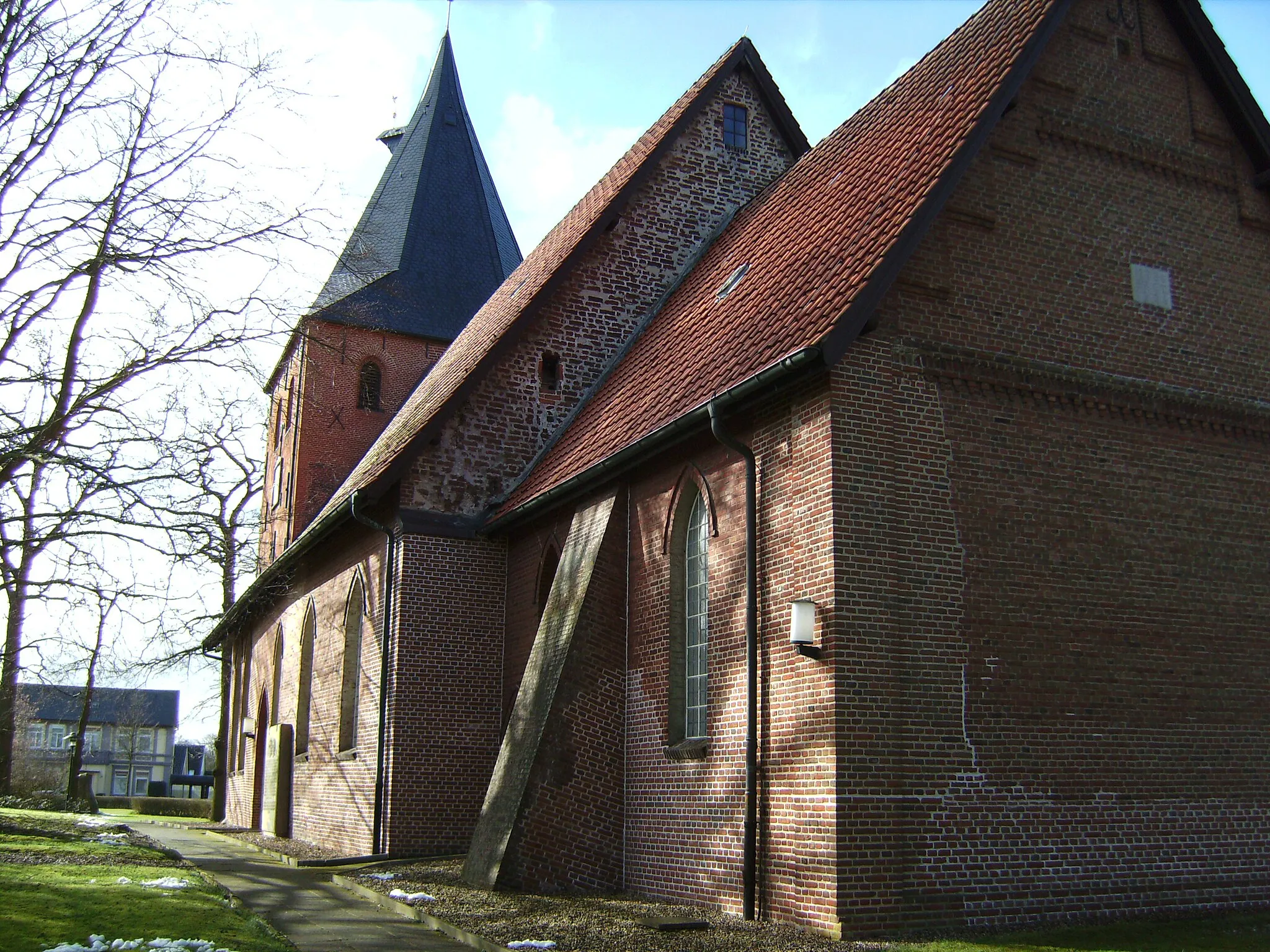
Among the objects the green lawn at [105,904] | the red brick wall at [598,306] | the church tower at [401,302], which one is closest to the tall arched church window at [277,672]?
the church tower at [401,302]

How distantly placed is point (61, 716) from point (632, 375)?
271 feet

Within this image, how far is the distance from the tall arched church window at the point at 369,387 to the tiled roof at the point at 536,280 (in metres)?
4.19

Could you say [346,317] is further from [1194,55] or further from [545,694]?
[1194,55]

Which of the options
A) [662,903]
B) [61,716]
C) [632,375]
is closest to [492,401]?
[632,375]

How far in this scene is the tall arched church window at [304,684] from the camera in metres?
21.5

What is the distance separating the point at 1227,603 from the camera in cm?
1154

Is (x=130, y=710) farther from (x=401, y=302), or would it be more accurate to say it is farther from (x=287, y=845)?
(x=287, y=845)

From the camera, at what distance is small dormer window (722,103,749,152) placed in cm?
→ 1894

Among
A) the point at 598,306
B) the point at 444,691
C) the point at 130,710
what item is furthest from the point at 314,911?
the point at 130,710

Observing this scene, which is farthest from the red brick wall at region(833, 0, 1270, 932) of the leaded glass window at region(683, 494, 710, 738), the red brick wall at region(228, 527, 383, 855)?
the red brick wall at region(228, 527, 383, 855)

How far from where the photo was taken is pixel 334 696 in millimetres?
18906

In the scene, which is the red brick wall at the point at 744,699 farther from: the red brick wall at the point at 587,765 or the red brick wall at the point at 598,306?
the red brick wall at the point at 598,306

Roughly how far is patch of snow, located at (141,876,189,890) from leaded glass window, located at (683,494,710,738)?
4.93 meters

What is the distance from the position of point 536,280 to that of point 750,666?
9874 mm
